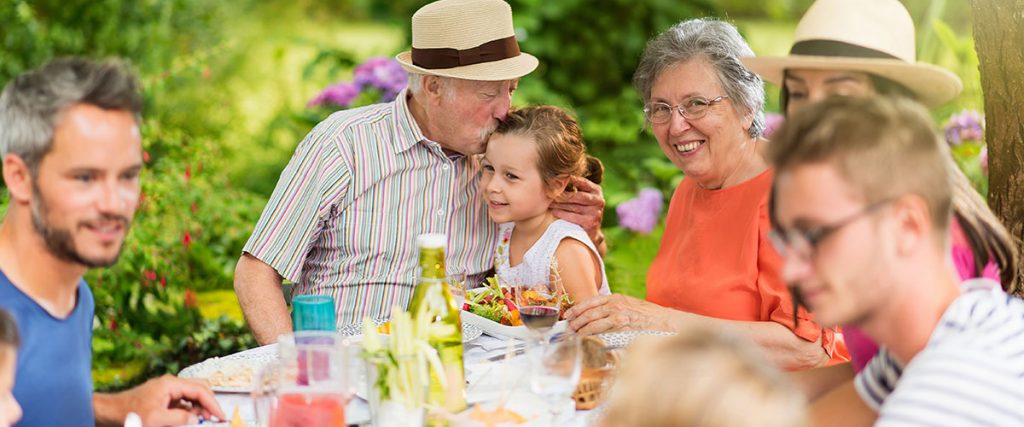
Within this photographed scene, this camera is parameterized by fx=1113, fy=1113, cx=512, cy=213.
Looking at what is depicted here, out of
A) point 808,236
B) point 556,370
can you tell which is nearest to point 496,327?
point 556,370

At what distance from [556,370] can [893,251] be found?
689 mm

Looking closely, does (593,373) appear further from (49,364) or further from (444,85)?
(444,85)

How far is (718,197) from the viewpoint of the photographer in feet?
11.1

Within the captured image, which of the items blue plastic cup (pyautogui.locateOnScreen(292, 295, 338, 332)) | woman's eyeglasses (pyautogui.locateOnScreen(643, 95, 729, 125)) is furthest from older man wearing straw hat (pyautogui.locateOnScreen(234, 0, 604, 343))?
blue plastic cup (pyautogui.locateOnScreen(292, 295, 338, 332))

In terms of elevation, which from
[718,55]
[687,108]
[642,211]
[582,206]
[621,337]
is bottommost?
[642,211]

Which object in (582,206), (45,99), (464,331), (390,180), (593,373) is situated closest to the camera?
(45,99)

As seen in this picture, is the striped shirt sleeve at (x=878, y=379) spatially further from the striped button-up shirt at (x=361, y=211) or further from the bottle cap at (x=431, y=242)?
the striped button-up shirt at (x=361, y=211)

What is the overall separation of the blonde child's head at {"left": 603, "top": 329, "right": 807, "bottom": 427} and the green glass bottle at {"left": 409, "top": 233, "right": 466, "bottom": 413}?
2.35ft

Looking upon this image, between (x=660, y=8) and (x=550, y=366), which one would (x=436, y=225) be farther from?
(x=660, y=8)

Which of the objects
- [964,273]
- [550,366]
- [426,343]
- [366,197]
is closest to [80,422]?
[426,343]

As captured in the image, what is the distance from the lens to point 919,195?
1.72 metres

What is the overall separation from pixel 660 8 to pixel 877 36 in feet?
18.7

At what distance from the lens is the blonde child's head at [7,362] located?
1761mm

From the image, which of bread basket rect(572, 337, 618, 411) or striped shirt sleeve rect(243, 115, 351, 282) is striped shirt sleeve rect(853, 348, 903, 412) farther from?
striped shirt sleeve rect(243, 115, 351, 282)
